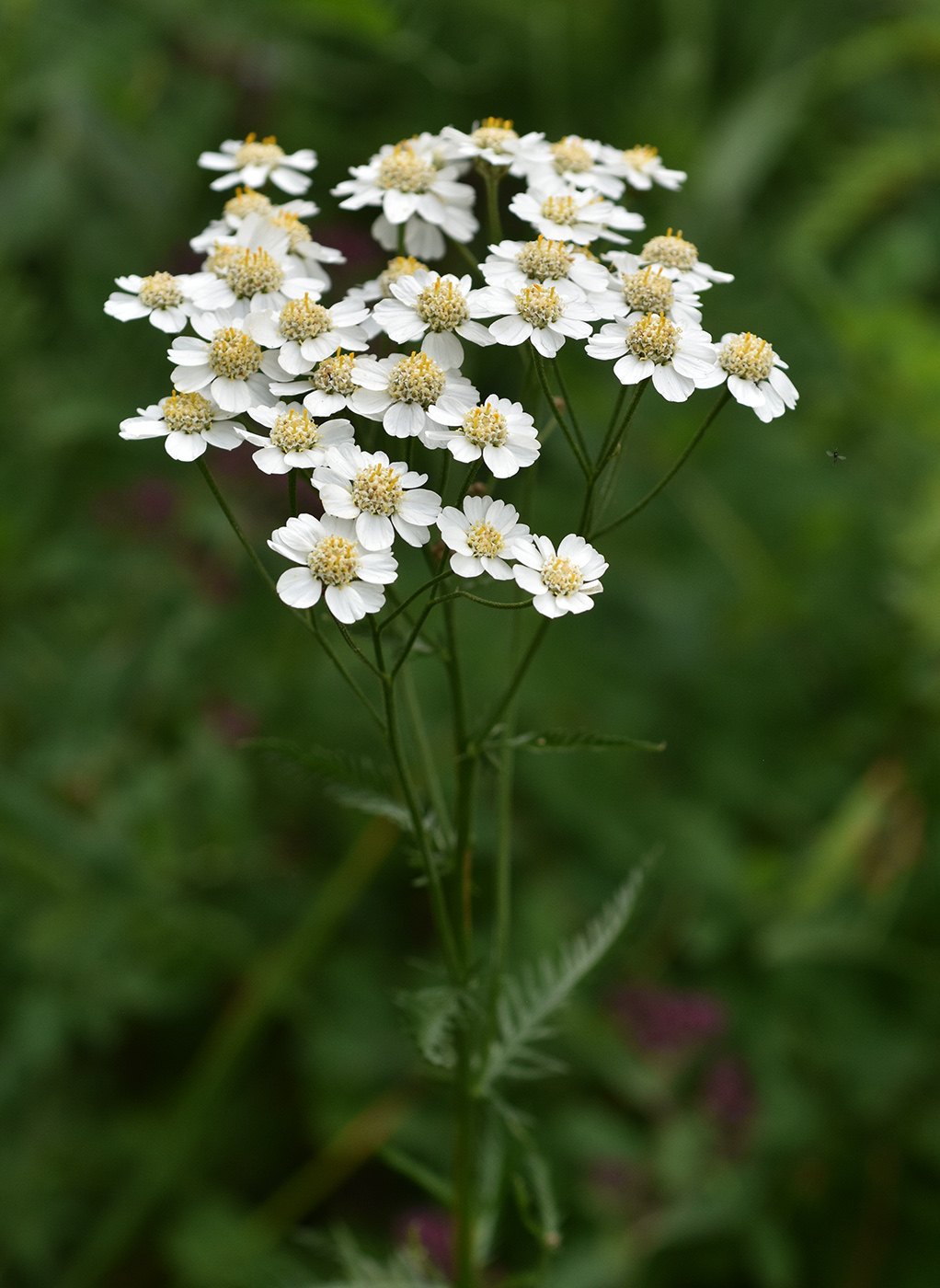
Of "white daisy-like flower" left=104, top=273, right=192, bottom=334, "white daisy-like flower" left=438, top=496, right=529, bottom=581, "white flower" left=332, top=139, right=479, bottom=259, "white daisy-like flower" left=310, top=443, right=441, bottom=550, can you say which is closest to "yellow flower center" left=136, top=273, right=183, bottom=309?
"white daisy-like flower" left=104, top=273, right=192, bottom=334

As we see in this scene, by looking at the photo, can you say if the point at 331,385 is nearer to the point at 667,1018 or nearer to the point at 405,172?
the point at 405,172

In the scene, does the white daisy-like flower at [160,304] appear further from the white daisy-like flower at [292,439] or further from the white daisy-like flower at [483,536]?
the white daisy-like flower at [483,536]

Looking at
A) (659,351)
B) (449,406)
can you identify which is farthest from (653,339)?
(449,406)

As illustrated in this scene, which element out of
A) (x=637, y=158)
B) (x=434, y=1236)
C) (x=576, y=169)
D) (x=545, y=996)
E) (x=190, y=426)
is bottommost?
(x=434, y=1236)

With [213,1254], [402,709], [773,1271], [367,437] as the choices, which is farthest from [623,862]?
[367,437]

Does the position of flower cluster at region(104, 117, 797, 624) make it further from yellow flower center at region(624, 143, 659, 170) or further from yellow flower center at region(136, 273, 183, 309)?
yellow flower center at region(624, 143, 659, 170)

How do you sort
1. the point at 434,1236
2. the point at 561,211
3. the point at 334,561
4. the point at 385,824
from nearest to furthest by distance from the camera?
the point at 334,561 → the point at 561,211 → the point at 434,1236 → the point at 385,824

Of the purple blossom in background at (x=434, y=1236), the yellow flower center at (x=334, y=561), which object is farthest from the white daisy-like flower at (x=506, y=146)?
the purple blossom in background at (x=434, y=1236)

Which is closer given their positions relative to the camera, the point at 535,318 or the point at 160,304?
the point at 535,318
